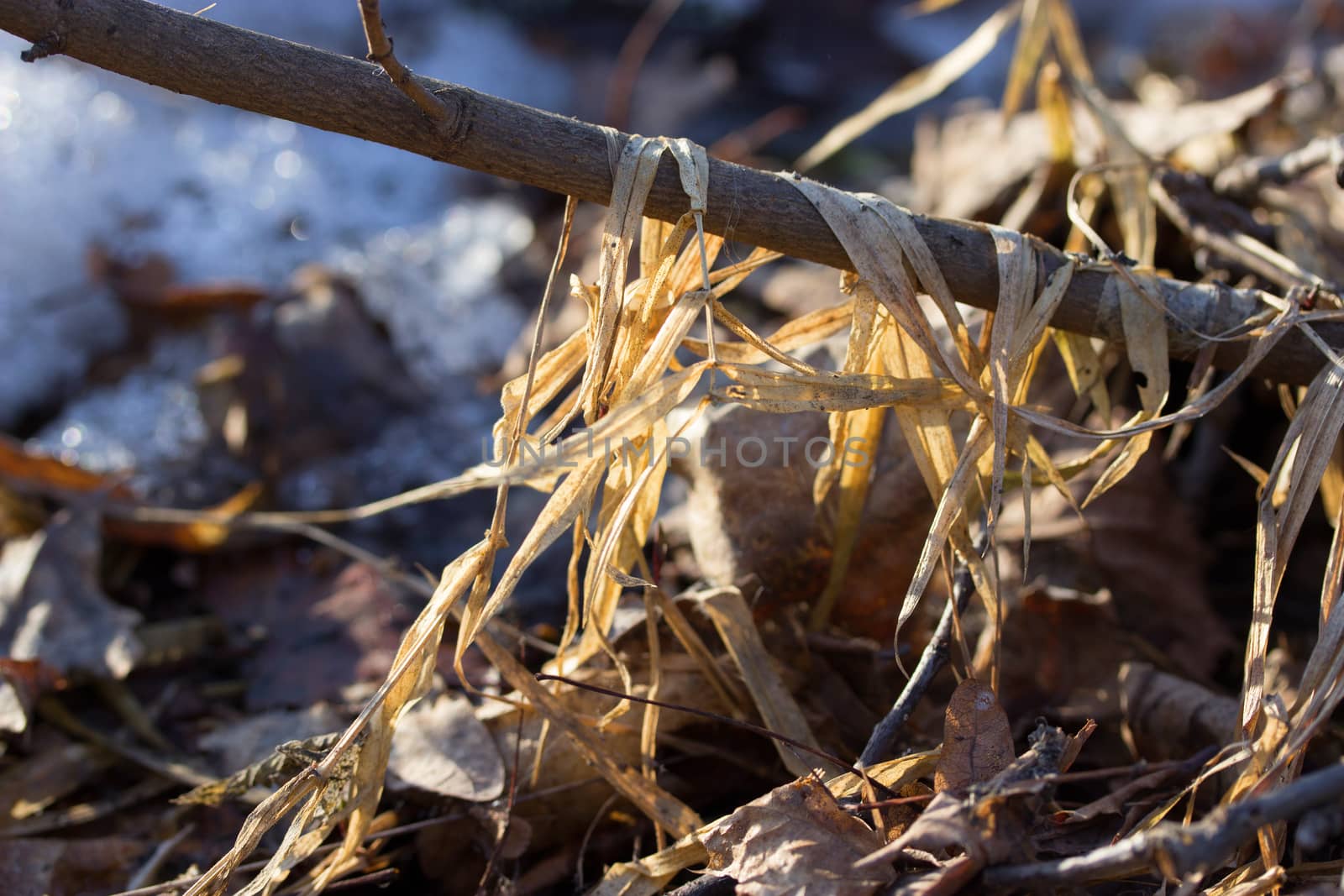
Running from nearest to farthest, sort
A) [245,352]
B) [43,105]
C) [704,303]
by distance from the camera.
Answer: [704,303] < [245,352] < [43,105]

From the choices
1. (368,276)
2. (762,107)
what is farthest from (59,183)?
(762,107)

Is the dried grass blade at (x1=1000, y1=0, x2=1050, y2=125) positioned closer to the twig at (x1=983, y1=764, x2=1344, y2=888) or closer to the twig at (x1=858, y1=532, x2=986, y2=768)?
the twig at (x1=858, y1=532, x2=986, y2=768)

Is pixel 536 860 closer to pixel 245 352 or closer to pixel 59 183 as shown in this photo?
pixel 245 352

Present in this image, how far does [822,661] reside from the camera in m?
1.45

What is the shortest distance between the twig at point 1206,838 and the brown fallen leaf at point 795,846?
21 centimetres

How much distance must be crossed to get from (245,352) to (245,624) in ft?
2.62

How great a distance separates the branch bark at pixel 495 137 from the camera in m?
0.95

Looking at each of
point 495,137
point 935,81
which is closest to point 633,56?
point 935,81

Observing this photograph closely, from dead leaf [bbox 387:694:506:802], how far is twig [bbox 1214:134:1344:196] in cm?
156

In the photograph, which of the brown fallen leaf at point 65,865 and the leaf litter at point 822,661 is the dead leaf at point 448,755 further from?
the brown fallen leaf at point 65,865

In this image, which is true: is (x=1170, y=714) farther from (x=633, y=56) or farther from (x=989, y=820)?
(x=633, y=56)

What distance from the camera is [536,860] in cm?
132

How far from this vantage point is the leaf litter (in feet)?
3.43

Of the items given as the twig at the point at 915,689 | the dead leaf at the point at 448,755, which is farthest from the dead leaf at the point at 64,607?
the twig at the point at 915,689
